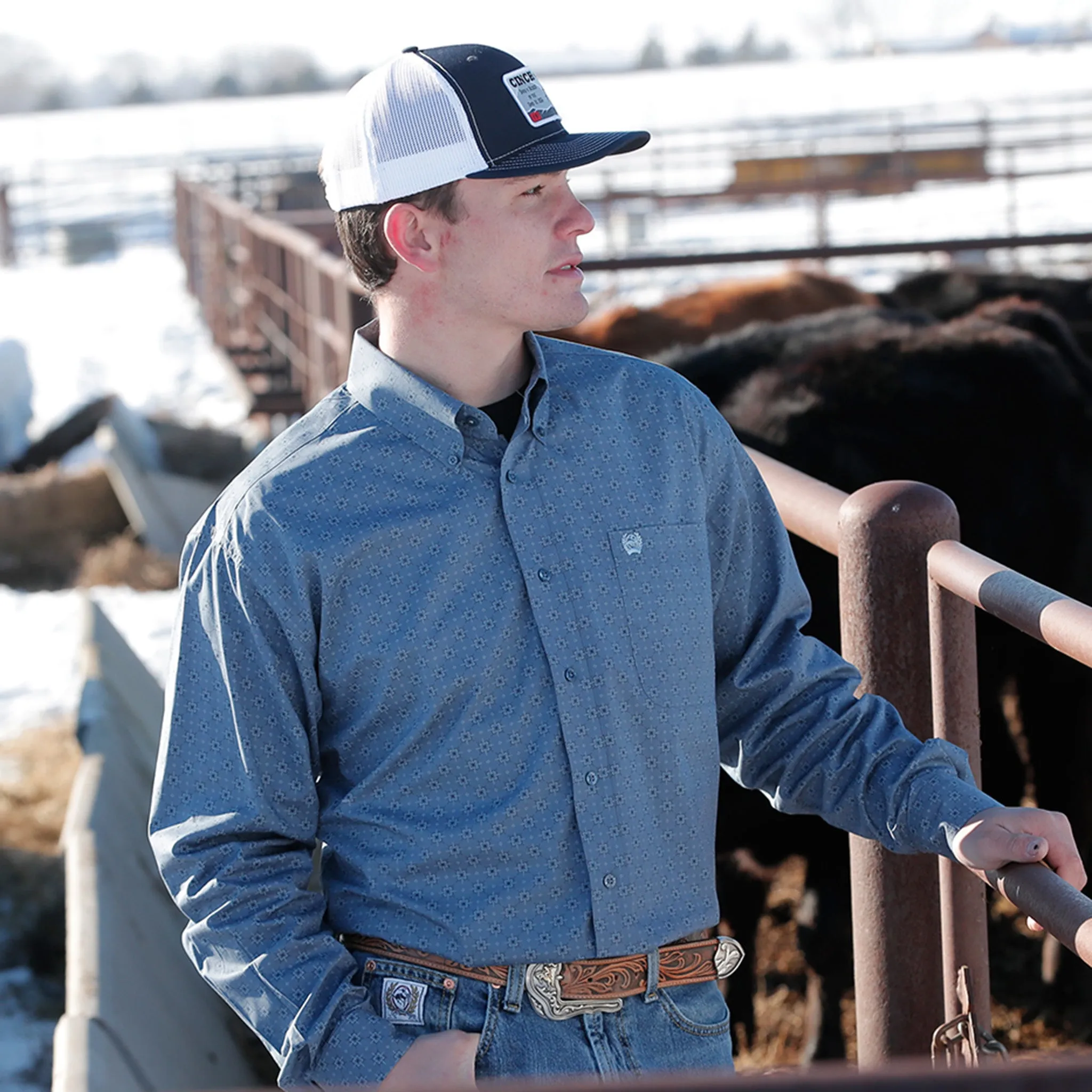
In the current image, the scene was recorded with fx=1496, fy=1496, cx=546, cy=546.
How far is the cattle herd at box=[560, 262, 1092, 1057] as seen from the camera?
11.5 ft

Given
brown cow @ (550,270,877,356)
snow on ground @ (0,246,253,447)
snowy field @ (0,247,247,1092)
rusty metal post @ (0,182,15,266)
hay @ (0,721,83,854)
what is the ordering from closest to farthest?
snowy field @ (0,247,247,1092) → hay @ (0,721,83,854) → brown cow @ (550,270,877,356) → snow on ground @ (0,246,253,447) → rusty metal post @ (0,182,15,266)

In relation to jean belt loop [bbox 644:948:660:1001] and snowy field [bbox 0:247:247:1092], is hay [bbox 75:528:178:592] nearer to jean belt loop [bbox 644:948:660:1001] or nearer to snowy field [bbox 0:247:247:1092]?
snowy field [bbox 0:247:247:1092]

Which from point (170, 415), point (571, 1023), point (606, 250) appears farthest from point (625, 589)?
point (606, 250)

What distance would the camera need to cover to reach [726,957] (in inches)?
61.4

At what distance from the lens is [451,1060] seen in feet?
4.47

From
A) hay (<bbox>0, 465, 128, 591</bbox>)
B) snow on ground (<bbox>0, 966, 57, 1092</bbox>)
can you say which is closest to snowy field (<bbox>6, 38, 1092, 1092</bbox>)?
snow on ground (<bbox>0, 966, 57, 1092</bbox>)

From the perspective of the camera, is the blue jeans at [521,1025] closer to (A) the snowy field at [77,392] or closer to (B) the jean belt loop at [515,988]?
(B) the jean belt loop at [515,988]

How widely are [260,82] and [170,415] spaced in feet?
264

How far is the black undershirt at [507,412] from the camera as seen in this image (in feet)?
5.37

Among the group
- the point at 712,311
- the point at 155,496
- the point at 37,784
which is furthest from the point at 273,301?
the point at 37,784

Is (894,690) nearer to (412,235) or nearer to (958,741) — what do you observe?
(958,741)

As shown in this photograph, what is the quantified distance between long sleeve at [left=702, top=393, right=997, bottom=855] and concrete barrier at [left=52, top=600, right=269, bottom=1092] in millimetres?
1321

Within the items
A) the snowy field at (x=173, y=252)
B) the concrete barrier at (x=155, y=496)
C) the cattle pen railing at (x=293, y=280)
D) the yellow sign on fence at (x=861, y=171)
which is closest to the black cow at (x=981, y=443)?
the cattle pen railing at (x=293, y=280)

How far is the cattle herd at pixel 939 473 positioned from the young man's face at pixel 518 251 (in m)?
2.00
